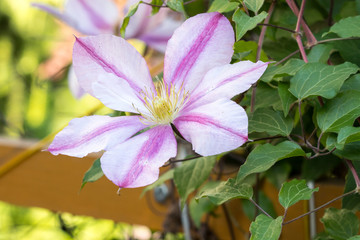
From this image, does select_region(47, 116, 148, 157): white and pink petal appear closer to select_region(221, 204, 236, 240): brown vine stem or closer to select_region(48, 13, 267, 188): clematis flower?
select_region(48, 13, 267, 188): clematis flower

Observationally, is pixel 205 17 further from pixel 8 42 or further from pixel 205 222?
pixel 8 42

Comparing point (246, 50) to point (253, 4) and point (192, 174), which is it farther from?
point (192, 174)

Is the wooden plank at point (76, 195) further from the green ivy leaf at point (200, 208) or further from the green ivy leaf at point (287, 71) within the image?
the green ivy leaf at point (287, 71)

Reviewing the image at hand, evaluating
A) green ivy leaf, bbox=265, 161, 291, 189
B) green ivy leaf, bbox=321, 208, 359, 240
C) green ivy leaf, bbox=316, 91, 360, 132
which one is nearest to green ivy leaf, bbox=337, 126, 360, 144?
green ivy leaf, bbox=316, 91, 360, 132

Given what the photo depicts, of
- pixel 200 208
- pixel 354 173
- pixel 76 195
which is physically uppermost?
pixel 354 173

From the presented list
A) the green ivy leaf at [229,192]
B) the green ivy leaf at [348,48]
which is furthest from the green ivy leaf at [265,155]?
the green ivy leaf at [348,48]

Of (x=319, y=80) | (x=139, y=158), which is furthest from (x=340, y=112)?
(x=139, y=158)
